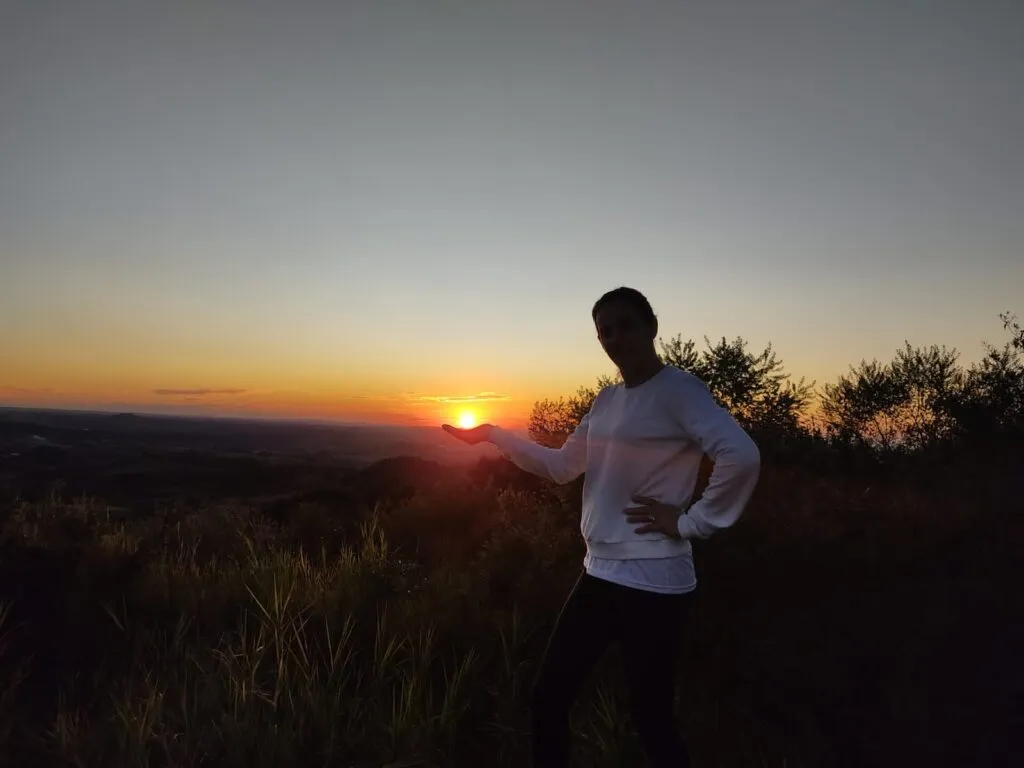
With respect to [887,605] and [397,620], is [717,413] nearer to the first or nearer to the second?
[397,620]

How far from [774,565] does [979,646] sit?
1.75m

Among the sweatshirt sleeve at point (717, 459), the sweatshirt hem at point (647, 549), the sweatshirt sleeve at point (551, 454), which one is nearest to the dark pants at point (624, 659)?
the sweatshirt hem at point (647, 549)

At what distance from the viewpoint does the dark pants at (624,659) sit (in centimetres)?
239

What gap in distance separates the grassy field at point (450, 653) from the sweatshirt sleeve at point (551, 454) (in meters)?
1.55

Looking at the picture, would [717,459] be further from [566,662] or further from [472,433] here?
[472,433]

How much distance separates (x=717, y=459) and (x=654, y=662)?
2.17ft

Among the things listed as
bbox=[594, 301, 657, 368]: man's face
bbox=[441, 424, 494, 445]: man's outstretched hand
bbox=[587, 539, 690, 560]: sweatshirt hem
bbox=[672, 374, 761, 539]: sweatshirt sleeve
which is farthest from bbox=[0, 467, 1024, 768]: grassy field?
bbox=[594, 301, 657, 368]: man's face

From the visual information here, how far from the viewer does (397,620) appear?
4.96m

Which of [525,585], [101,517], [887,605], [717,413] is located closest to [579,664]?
[717,413]

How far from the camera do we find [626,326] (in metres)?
2.62

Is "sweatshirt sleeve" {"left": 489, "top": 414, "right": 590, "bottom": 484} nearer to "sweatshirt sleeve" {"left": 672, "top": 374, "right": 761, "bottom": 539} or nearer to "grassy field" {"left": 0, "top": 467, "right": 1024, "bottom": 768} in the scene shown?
"sweatshirt sleeve" {"left": 672, "top": 374, "right": 761, "bottom": 539}

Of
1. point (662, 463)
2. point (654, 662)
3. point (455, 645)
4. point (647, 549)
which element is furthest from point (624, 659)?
point (455, 645)

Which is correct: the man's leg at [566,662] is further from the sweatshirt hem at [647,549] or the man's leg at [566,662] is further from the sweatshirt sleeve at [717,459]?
the sweatshirt sleeve at [717,459]

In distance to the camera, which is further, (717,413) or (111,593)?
(111,593)
